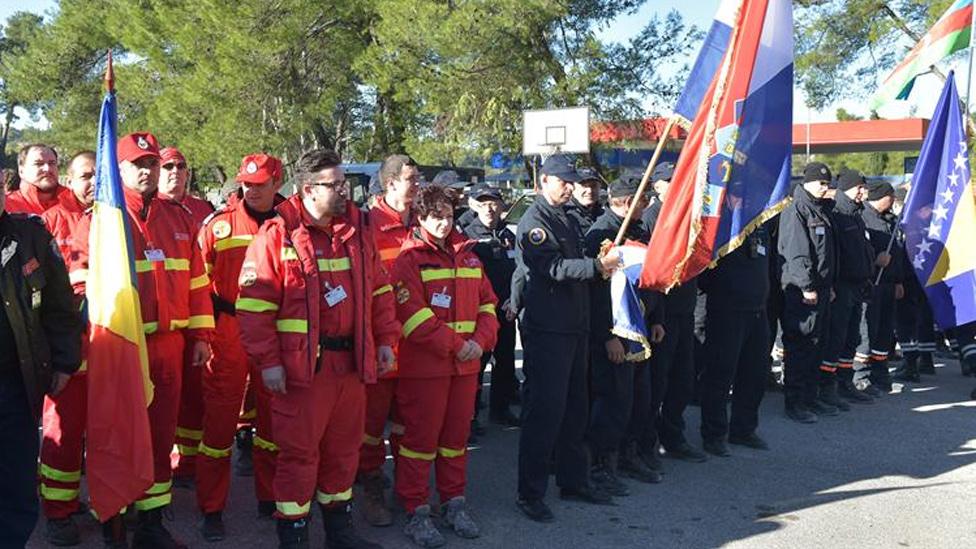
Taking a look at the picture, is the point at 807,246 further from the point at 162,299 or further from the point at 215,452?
the point at 162,299

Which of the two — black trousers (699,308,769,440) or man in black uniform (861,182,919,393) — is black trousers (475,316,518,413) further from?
man in black uniform (861,182,919,393)

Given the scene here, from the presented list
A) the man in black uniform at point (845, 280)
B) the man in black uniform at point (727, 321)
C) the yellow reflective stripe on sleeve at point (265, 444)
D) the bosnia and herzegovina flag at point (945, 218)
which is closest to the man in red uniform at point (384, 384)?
the yellow reflective stripe on sleeve at point (265, 444)

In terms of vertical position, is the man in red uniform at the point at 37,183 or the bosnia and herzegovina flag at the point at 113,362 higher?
the man in red uniform at the point at 37,183

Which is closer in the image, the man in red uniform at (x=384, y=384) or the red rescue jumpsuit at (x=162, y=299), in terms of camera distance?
the red rescue jumpsuit at (x=162, y=299)

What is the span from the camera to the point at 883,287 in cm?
933

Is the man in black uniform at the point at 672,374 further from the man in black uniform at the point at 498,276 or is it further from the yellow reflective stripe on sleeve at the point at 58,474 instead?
the yellow reflective stripe on sleeve at the point at 58,474

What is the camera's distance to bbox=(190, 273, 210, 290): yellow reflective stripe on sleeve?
4809 mm

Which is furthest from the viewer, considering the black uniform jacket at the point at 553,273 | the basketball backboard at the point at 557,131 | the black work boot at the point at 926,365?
the basketball backboard at the point at 557,131

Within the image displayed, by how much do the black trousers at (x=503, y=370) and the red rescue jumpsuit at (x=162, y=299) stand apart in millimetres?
3277

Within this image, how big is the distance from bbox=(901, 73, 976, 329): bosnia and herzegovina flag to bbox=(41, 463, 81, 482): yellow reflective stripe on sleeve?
7002mm

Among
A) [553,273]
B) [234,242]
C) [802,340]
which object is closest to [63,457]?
[234,242]

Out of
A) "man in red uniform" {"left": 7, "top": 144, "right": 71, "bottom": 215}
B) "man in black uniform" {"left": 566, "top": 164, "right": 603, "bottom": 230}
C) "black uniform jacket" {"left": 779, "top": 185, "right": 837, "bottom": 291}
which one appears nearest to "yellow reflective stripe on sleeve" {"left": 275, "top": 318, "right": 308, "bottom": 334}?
"man in black uniform" {"left": 566, "top": 164, "right": 603, "bottom": 230}

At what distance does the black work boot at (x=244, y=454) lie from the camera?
6.13 metres

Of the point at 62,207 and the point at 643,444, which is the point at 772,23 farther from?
the point at 62,207
